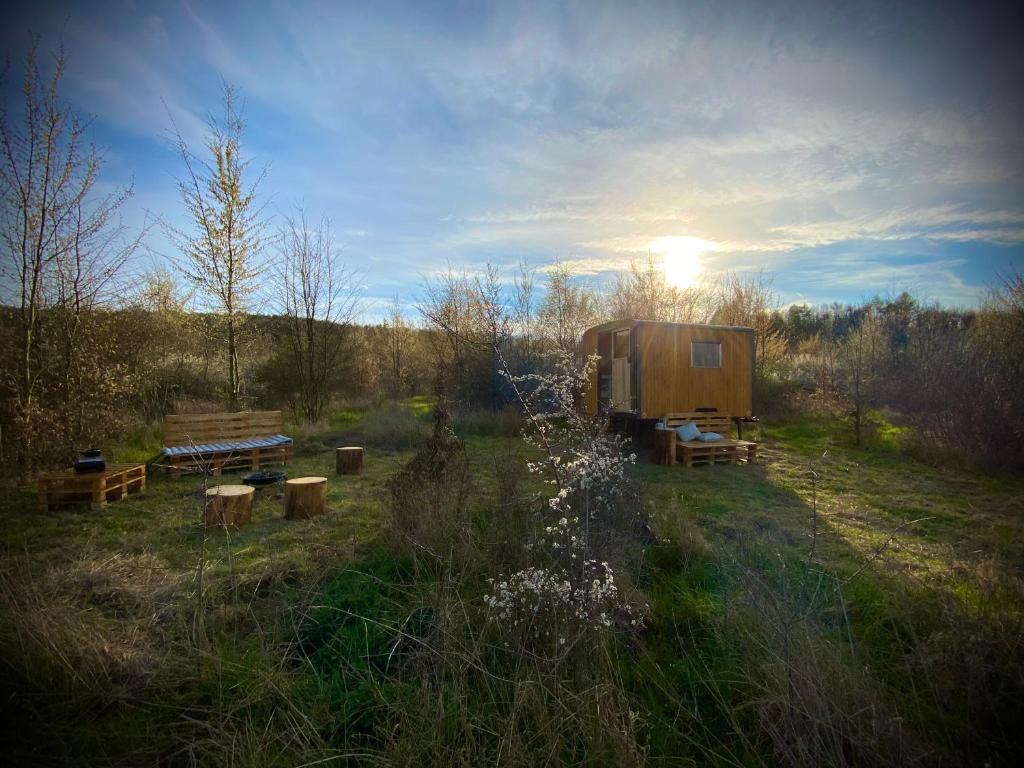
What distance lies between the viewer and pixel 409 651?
249cm

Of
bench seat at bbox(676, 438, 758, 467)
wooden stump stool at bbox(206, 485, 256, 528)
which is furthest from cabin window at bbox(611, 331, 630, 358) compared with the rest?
wooden stump stool at bbox(206, 485, 256, 528)

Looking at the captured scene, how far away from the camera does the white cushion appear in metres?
8.29

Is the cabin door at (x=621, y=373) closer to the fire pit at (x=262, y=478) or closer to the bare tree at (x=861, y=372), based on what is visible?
the bare tree at (x=861, y=372)

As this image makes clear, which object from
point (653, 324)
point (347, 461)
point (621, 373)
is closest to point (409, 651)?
point (347, 461)

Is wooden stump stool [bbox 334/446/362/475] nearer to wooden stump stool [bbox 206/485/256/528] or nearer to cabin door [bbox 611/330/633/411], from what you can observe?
wooden stump stool [bbox 206/485/256/528]

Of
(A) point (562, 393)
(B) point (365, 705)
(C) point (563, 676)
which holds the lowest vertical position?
(B) point (365, 705)

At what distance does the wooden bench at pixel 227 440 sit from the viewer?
23.4 feet

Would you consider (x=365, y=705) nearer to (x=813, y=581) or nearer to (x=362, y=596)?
(x=362, y=596)

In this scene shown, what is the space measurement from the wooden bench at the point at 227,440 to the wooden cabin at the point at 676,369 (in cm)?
542

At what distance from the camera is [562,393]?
3811 millimetres

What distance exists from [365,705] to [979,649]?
98.2 inches

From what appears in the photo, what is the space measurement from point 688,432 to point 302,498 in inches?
242

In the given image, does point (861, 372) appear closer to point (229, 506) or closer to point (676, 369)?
point (676, 369)

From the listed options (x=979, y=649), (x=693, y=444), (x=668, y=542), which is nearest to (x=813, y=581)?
(x=668, y=542)
